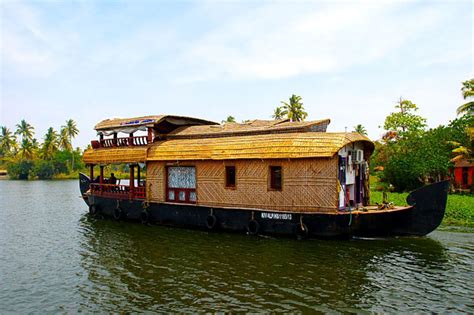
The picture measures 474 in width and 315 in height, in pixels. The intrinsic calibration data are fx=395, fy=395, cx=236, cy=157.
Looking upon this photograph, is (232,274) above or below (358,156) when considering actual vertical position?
below

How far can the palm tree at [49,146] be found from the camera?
64.4 m

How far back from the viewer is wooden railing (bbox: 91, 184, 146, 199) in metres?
16.7

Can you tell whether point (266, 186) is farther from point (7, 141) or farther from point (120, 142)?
point (7, 141)

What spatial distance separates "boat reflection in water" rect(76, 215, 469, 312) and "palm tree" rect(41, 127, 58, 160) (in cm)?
5737

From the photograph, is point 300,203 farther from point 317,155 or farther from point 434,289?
point 434,289

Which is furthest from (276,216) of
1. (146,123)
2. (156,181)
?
(146,123)

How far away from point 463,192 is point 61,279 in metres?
22.2

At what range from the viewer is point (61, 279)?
964cm

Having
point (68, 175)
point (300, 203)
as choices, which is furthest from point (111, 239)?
point (68, 175)

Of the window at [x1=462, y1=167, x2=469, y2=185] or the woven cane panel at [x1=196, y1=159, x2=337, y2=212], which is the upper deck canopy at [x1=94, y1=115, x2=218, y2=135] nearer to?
the woven cane panel at [x1=196, y1=159, x2=337, y2=212]

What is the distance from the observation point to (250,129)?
14.9 meters

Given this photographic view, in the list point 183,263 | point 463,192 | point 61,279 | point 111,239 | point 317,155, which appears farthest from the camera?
point 463,192

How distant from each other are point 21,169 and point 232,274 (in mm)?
63551

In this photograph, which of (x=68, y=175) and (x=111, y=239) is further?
(x=68, y=175)
